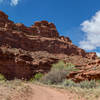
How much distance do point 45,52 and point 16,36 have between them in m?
12.6

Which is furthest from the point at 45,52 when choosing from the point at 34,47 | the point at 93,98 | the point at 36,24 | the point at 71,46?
the point at 93,98

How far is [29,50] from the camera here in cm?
5203

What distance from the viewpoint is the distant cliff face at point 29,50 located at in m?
36.7

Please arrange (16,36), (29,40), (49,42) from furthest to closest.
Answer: (49,42) < (29,40) < (16,36)

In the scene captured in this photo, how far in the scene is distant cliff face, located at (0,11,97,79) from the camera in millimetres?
36656

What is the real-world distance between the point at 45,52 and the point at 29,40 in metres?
8.02

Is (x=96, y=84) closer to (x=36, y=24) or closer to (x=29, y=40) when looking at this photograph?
(x=29, y=40)

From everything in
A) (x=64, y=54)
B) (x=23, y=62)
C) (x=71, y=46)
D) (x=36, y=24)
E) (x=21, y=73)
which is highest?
(x=36, y=24)

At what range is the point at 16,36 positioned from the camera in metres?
51.8

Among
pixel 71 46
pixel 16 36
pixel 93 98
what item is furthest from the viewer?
pixel 71 46

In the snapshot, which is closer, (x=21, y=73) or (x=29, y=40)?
(x=21, y=73)

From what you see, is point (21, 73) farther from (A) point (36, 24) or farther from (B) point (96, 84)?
(A) point (36, 24)

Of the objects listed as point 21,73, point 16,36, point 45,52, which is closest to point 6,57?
point 21,73

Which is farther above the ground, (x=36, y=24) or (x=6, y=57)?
(x=36, y=24)
